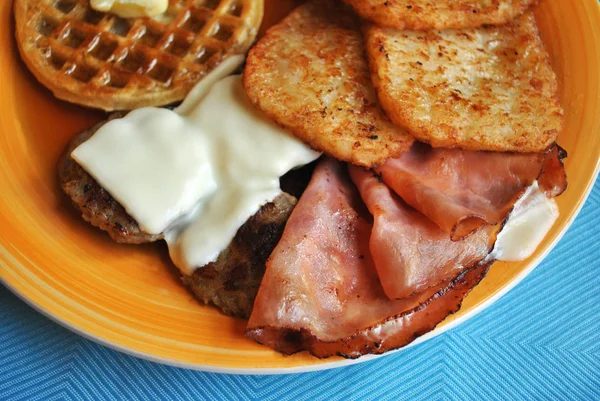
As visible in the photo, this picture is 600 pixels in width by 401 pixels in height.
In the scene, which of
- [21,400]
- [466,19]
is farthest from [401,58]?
[21,400]

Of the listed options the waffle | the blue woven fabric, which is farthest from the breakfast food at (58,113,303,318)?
the waffle

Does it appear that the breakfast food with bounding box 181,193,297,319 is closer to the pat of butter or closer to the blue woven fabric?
the blue woven fabric

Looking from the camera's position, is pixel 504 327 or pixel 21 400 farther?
pixel 504 327

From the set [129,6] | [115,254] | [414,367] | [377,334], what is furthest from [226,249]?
[129,6]

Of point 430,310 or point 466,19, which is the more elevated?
point 466,19

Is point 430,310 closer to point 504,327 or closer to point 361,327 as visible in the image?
point 361,327

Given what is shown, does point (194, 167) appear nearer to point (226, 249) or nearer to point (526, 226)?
point (226, 249)

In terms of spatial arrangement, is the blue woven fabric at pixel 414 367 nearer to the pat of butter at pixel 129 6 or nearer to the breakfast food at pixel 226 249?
the breakfast food at pixel 226 249
